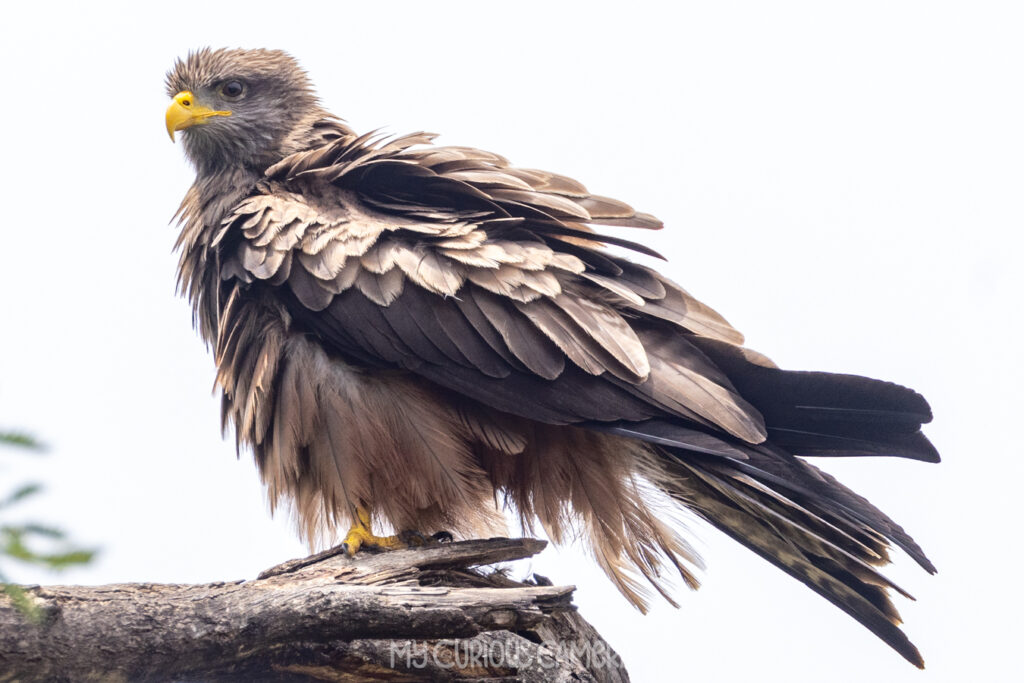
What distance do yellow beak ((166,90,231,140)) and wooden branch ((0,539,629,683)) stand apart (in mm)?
2567

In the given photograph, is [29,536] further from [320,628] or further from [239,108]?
[239,108]

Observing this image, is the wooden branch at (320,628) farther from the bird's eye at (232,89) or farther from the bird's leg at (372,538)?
the bird's eye at (232,89)

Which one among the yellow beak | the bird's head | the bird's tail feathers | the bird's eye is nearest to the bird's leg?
the bird's tail feathers

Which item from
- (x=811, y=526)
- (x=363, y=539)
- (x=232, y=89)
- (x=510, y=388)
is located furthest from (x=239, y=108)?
(x=811, y=526)

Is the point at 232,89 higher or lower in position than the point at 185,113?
higher

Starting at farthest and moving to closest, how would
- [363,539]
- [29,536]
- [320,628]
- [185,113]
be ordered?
[185,113]
[363,539]
[320,628]
[29,536]

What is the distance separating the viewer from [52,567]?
1.87m

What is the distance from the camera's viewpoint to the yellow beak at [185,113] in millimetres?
5223

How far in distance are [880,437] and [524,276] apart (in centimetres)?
154

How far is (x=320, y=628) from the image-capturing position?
3227 millimetres

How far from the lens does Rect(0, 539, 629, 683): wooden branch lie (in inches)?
113

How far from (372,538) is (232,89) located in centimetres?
271

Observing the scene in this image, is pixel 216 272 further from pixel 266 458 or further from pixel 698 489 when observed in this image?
pixel 698 489

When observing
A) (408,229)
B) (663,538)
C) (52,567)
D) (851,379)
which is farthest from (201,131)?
(52,567)
